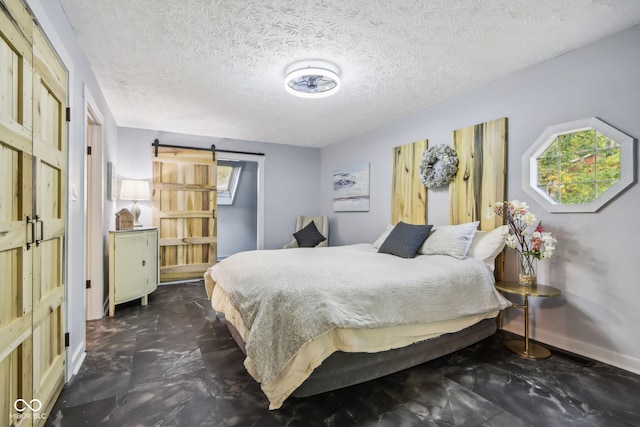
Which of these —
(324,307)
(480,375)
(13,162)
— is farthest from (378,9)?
(480,375)

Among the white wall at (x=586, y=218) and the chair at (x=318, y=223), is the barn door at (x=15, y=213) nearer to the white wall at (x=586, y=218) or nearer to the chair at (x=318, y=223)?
the white wall at (x=586, y=218)

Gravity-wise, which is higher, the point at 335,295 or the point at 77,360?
the point at 335,295

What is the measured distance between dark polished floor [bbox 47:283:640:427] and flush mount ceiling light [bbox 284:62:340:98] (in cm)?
233

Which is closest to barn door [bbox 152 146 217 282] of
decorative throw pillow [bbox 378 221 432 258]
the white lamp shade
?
the white lamp shade

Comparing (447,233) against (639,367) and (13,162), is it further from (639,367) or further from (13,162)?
(13,162)

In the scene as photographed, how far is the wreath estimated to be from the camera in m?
3.28

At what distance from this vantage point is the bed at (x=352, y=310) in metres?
1.60

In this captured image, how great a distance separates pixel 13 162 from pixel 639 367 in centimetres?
369

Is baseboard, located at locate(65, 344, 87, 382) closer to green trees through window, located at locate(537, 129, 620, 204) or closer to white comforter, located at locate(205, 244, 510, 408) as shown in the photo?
white comforter, located at locate(205, 244, 510, 408)

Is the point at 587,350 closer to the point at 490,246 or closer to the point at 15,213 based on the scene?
the point at 490,246

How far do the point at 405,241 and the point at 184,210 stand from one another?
11.8ft

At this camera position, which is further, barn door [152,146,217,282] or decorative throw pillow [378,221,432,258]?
barn door [152,146,217,282]

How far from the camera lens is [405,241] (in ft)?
9.77

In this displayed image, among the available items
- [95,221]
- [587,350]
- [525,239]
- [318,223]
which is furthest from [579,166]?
[95,221]
